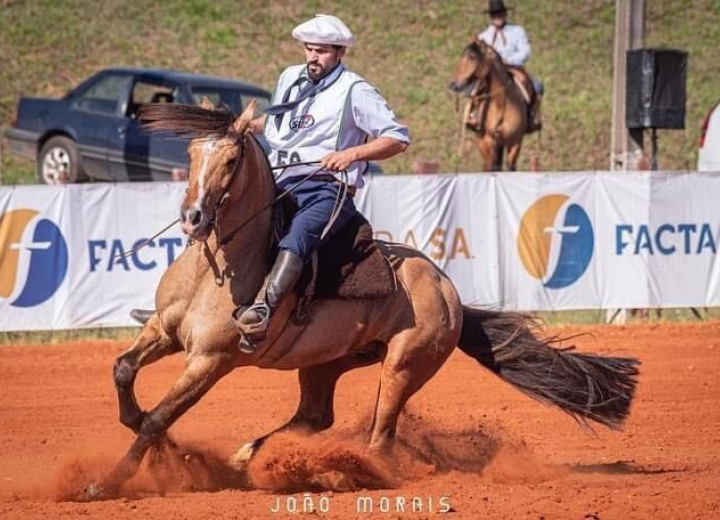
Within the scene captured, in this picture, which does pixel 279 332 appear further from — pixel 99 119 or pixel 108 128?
pixel 99 119

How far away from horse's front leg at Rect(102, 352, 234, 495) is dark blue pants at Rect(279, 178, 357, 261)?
2.35 feet

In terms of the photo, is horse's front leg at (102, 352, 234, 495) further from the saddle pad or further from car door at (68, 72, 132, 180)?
car door at (68, 72, 132, 180)

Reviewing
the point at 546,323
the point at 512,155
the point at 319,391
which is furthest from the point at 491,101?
the point at 319,391

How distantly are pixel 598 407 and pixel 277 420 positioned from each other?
2863 millimetres

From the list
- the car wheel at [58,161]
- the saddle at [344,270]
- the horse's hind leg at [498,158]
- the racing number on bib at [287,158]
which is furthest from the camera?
the horse's hind leg at [498,158]

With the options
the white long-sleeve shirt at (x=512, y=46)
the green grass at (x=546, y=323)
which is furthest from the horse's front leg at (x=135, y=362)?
the white long-sleeve shirt at (x=512, y=46)

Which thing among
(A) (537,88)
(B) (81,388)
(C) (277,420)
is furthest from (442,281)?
(A) (537,88)

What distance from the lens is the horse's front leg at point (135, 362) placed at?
6.96 meters

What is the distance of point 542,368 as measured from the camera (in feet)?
27.0

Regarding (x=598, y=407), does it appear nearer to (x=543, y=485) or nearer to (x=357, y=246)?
(x=543, y=485)

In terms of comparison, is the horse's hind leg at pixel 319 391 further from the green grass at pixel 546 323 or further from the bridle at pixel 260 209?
the green grass at pixel 546 323

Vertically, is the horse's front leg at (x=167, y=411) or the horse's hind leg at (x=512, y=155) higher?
the horse's hind leg at (x=512, y=155)

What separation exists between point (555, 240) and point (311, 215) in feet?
24.3

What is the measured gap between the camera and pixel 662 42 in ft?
98.6
